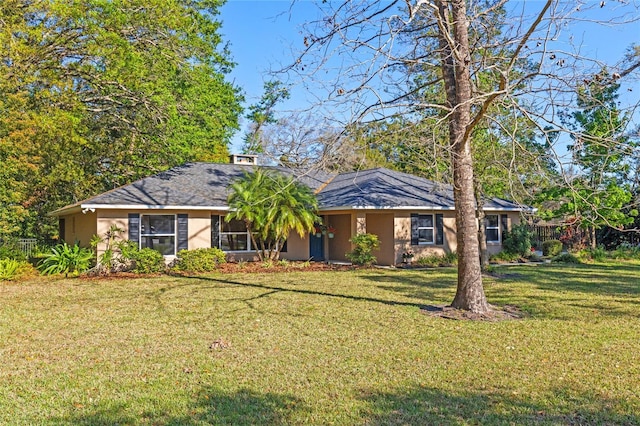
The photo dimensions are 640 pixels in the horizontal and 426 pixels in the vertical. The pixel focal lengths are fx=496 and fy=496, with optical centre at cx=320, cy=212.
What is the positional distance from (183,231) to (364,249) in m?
6.31

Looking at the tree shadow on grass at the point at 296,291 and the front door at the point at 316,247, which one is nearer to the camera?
the tree shadow on grass at the point at 296,291

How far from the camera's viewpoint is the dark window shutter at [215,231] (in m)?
18.1

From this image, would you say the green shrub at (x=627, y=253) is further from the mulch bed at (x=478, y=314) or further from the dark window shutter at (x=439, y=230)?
the mulch bed at (x=478, y=314)

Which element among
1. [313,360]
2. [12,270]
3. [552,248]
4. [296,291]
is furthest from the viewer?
[552,248]

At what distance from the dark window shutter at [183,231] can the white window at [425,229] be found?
8555mm

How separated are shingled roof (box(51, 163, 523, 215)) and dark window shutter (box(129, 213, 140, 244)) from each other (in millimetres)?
571

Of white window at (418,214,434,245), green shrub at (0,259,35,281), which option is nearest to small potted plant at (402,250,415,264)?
white window at (418,214,434,245)

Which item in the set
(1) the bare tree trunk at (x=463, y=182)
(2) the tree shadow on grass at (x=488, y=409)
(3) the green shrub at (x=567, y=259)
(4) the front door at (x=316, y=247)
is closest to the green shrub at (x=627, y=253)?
(3) the green shrub at (x=567, y=259)

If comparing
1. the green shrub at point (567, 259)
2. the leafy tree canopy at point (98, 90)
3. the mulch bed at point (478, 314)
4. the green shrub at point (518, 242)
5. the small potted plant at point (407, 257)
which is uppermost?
the leafy tree canopy at point (98, 90)

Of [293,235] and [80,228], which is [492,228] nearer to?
[293,235]

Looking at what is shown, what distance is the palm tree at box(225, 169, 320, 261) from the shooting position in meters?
16.6

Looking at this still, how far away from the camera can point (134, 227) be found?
646 inches

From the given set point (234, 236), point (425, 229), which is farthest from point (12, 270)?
point (425, 229)

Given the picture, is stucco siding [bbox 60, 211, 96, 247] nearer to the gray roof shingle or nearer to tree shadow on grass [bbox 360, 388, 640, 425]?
the gray roof shingle
